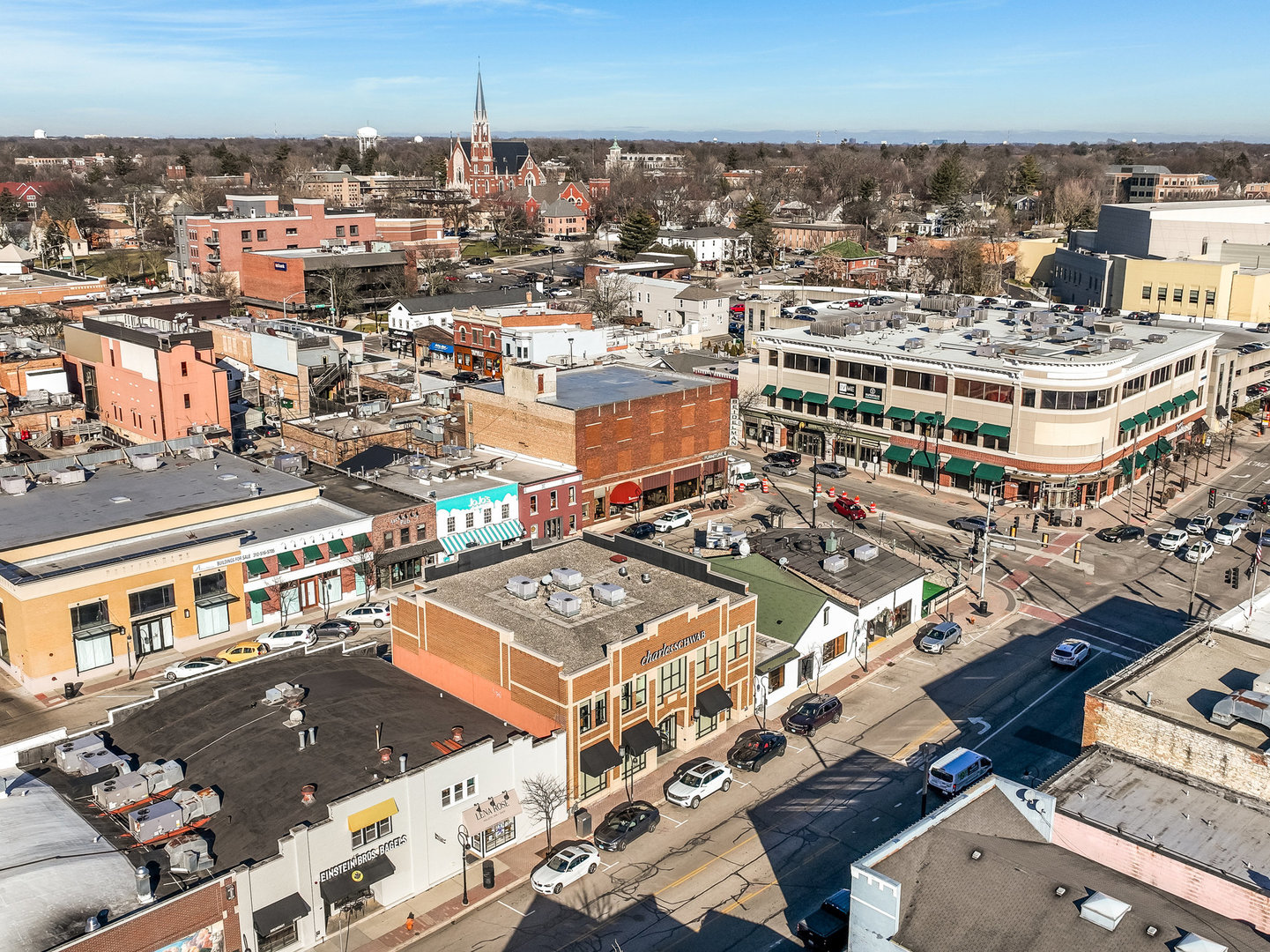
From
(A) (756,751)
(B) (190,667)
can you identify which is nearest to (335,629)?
(B) (190,667)

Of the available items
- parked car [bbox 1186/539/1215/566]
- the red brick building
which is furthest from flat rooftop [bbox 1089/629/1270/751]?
the red brick building

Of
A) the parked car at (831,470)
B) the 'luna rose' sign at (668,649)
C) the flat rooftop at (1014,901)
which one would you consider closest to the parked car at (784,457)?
the parked car at (831,470)

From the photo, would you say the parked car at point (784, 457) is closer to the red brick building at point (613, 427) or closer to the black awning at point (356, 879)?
the red brick building at point (613, 427)

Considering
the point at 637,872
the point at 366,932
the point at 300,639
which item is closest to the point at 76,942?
the point at 366,932

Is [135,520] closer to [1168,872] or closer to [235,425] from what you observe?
[235,425]

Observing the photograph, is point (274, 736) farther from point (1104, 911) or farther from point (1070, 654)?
point (1070, 654)
